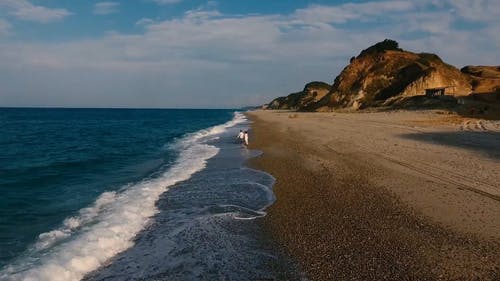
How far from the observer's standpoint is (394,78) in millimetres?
67375

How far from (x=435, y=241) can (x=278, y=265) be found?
11.2 feet

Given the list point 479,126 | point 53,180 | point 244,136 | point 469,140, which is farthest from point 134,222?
point 479,126

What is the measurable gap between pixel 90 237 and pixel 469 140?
68.2 ft

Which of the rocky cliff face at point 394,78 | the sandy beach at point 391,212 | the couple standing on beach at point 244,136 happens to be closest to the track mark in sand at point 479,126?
the sandy beach at point 391,212

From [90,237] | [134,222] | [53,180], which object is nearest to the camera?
[90,237]

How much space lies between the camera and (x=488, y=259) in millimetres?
7379

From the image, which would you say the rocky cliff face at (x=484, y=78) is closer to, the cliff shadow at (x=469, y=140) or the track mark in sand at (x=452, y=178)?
the cliff shadow at (x=469, y=140)

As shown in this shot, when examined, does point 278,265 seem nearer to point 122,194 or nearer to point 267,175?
point 122,194

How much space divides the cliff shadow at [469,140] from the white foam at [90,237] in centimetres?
1444

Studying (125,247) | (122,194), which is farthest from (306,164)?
(125,247)

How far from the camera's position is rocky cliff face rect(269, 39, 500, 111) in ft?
193

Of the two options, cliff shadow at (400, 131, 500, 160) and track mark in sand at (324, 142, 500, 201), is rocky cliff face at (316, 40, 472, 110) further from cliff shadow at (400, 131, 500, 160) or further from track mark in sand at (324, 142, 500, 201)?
track mark in sand at (324, 142, 500, 201)

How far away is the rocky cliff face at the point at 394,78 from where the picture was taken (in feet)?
193

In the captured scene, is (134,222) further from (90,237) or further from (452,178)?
(452,178)
